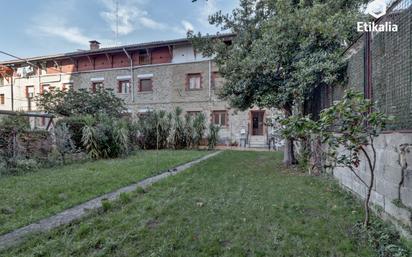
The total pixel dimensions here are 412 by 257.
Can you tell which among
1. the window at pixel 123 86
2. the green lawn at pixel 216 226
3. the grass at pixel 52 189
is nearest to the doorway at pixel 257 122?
the window at pixel 123 86

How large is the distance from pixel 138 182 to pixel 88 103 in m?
9.30

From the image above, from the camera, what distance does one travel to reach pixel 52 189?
4.48 metres

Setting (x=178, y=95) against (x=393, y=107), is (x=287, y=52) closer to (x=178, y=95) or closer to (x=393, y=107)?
(x=393, y=107)

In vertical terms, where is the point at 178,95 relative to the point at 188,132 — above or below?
above

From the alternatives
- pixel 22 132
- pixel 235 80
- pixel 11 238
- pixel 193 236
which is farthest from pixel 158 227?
pixel 22 132

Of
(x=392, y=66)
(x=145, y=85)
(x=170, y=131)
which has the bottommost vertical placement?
(x=170, y=131)

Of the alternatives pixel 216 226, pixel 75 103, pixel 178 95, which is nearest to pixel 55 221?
pixel 216 226

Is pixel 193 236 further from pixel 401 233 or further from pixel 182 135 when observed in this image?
pixel 182 135

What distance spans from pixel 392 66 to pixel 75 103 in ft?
44.4

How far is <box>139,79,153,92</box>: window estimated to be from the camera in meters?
19.0

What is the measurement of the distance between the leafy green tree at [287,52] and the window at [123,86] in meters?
13.6

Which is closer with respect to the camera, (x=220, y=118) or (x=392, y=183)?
(x=392, y=183)

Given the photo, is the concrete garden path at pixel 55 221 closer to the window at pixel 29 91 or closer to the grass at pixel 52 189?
the grass at pixel 52 189

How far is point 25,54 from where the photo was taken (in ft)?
71.8
